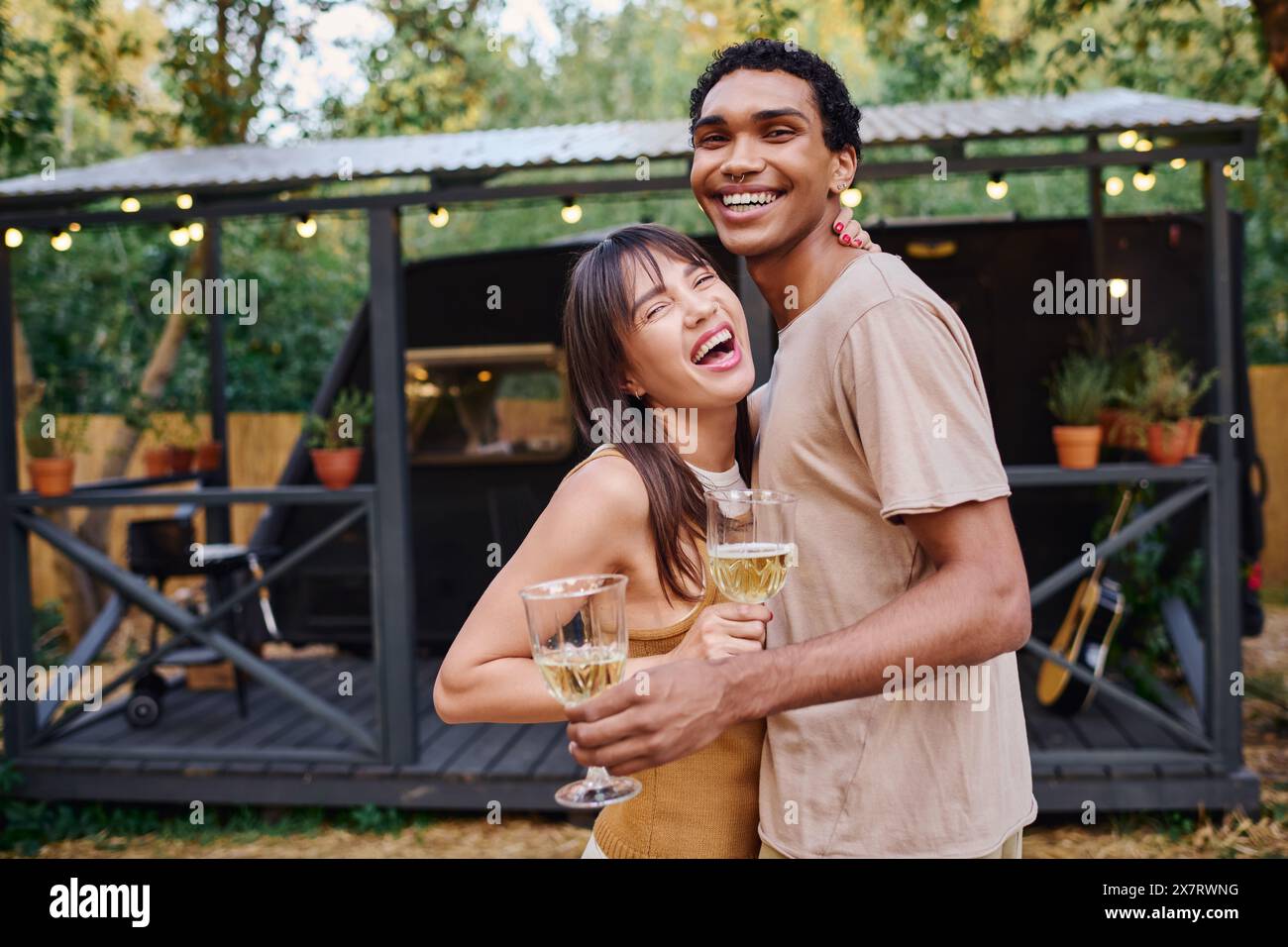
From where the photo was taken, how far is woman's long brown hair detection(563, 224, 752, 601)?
1.72 metres

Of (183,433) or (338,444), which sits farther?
(183,433)

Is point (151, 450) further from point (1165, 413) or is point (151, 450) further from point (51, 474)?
point (1165, 413)

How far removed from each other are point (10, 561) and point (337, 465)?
1.96 m

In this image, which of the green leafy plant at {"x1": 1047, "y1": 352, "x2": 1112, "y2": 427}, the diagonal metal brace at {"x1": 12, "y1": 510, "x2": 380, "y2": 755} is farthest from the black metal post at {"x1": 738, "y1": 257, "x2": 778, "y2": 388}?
the diagonal metal brace at {"x1": 12, "y1": 510, "x2": 380, "y2": 755}

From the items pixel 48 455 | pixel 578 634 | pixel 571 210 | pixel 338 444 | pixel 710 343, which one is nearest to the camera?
pixel 578 634

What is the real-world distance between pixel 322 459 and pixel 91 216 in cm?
176

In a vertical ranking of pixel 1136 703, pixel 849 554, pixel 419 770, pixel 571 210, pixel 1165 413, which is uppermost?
pixel 571 210

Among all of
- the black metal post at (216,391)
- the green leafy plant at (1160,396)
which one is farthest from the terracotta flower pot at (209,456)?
the green leafy plant at (1160,396)

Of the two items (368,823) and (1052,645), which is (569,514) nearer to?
(368,823)

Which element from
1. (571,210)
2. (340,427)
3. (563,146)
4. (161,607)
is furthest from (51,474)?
(563,146)

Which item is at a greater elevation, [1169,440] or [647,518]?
[1169,440]

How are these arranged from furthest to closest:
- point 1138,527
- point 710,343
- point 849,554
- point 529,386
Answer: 1. point 529,386
2. point 1138,527
3. point 710,343
4. point 849,554

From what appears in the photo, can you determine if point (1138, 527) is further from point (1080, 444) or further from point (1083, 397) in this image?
point (1083, 397)

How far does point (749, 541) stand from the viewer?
155 cm
